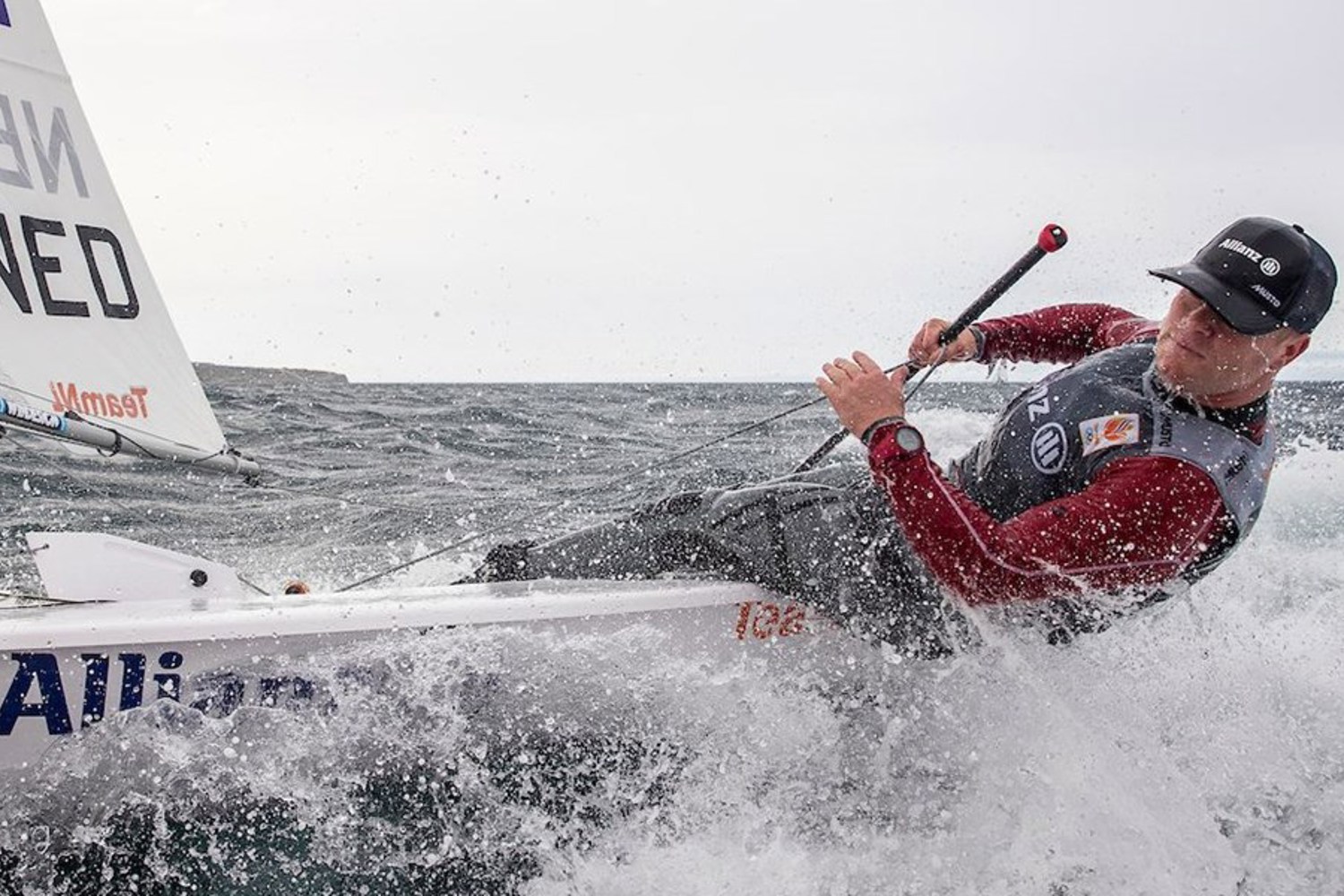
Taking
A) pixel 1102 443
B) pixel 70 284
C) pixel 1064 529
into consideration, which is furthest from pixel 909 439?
pixel 70 284

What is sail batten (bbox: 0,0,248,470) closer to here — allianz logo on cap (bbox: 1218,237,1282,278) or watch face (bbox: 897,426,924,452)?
watch face (bbox: 897,426,924,452)

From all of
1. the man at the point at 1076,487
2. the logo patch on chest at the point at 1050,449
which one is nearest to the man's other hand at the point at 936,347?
the man at the point at 1076,487

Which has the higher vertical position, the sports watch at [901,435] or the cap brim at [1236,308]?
the cap brim at [1236,308]

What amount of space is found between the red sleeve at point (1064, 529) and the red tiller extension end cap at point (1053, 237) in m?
0.69

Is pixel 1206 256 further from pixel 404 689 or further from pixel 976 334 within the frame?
pixel 404 689

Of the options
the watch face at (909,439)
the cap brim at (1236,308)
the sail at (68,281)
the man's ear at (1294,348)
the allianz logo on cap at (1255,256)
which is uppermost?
the sail at (68,281)

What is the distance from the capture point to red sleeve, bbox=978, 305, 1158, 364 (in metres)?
3.32

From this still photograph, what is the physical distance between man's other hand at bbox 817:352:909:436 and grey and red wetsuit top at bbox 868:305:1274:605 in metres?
0.06

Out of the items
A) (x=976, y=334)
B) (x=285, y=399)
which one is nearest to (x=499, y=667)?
(x=976, y=334)

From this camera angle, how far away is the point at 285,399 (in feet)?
60.7

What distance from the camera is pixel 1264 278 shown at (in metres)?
2.30

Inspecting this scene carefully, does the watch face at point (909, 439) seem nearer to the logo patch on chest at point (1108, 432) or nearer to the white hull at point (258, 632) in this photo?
the logo patch on chest at point (1108, 432)

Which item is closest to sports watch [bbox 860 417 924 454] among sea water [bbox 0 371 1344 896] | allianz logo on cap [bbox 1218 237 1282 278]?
sea water [bbox 0 371 1344 896]

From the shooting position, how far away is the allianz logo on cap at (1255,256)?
7.58ft
